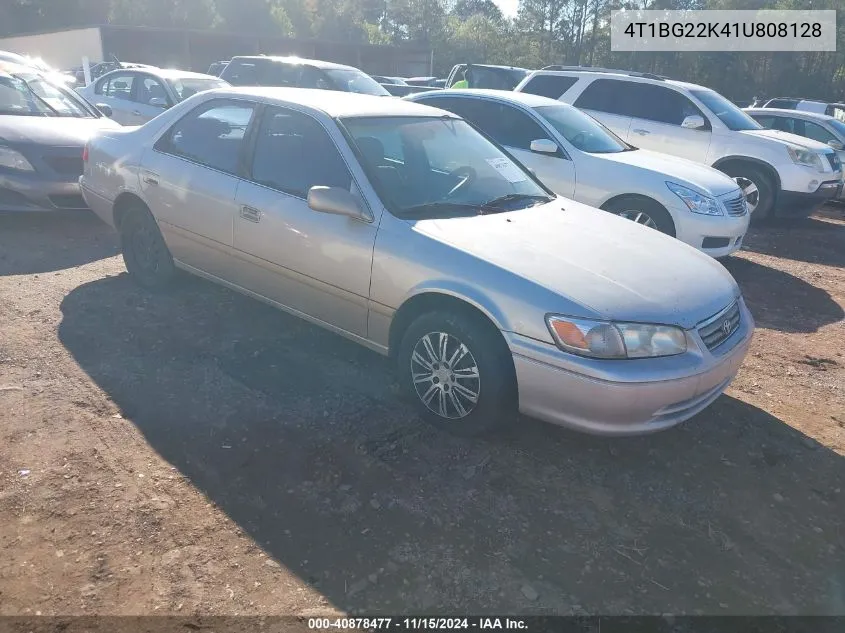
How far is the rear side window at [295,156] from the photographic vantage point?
4.01m

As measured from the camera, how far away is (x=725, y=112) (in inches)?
373

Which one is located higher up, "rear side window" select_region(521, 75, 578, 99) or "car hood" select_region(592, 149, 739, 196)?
"rear side window" select_region(521, 75, 578, 99)

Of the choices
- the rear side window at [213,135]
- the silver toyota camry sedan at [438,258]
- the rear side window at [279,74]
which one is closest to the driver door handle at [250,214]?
the silver toyota camry sedan at [438,258]

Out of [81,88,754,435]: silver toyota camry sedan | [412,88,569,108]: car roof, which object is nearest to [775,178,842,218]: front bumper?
[412,88,569,108]: car roof

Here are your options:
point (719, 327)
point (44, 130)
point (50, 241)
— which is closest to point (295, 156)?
point (719, 327)

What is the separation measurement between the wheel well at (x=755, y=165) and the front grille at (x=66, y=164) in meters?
8.00

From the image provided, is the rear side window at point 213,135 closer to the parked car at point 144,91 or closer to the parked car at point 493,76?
the parked car at point 144,91

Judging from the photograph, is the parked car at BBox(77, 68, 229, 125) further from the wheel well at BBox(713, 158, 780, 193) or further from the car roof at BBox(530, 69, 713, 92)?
the wheel well at BBox(713, 158, 780, 193)

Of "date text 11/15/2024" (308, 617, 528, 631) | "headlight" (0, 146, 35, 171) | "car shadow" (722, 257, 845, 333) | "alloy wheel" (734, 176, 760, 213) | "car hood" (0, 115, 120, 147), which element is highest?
"car hood" (0, 115, 120, 147)

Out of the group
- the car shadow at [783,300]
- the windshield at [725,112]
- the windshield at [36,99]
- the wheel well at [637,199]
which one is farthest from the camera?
the windshield at [725,112]

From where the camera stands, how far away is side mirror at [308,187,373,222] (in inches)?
144

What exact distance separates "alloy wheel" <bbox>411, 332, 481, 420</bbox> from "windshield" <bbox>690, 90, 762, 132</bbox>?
7.56 m

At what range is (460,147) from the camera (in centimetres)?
455

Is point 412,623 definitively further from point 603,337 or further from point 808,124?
point 808,124
